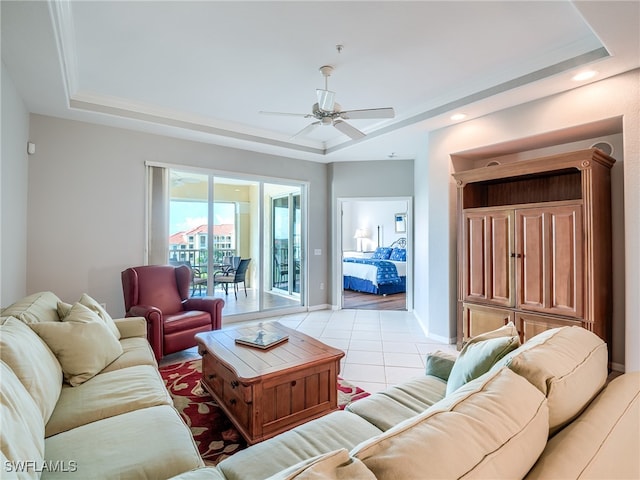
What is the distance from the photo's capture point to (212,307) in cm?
382

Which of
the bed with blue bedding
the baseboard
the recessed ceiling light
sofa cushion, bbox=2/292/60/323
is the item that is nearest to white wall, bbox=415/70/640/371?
the recessed ceiling light

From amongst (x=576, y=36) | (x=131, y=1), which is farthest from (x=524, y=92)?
(x=131, y=1)

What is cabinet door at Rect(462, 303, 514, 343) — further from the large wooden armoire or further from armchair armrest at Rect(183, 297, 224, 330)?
armchair armrest at Rect(183, 297, 224, 330)

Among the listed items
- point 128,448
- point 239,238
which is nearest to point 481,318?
point 128,448

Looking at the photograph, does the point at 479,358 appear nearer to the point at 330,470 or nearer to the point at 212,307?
the point at 330,470

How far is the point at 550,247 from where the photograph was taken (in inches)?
120

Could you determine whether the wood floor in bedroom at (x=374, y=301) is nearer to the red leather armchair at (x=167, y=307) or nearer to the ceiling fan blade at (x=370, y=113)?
the red leather armchair at (x=167, y=307)

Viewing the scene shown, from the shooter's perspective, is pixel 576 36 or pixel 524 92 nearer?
pixel 576 36

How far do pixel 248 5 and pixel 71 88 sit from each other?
224 centimetres

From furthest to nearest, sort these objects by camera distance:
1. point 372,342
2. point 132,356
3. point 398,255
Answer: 1. point 398,255
2. point 372,342
3. point 132,356

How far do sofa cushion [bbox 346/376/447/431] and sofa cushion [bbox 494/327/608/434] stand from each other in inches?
25.4

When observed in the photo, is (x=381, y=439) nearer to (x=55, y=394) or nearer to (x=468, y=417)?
(x=468, y=417)

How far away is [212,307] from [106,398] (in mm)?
2102

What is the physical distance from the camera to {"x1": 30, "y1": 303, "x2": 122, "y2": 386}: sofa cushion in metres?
1.91
